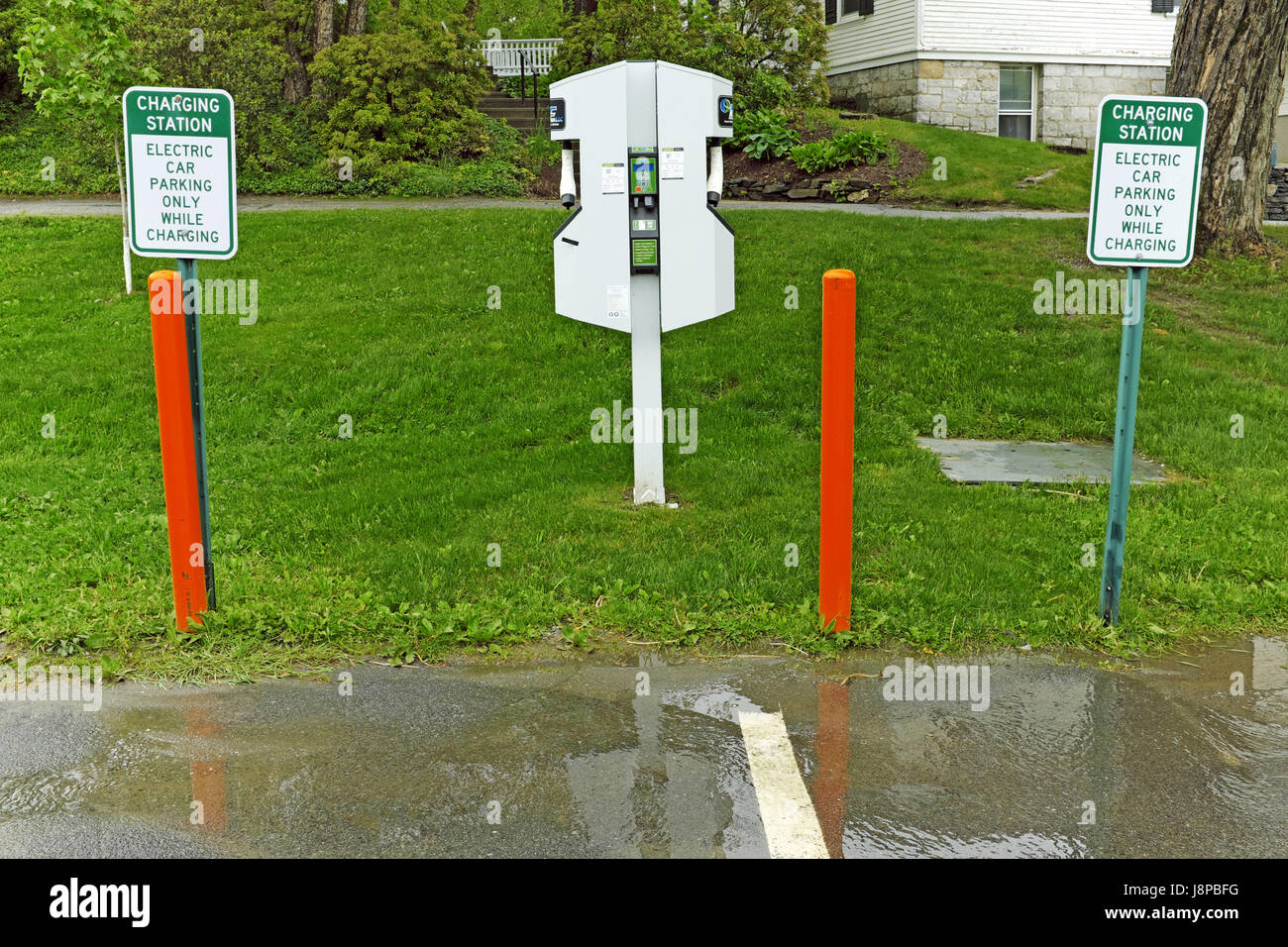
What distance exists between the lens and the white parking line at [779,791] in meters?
3.64

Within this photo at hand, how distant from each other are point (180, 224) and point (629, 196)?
252 centimetres

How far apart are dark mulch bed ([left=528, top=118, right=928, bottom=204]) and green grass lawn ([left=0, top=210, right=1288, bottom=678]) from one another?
3062 mm

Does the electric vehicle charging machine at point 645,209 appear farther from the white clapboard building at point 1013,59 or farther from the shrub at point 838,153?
the white clapboard building at point 1013,59

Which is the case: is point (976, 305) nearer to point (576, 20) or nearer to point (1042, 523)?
point (1042, 523)

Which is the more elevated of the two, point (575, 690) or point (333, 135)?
point (333, 135)

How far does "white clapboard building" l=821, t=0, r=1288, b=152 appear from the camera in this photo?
2184 centimetres

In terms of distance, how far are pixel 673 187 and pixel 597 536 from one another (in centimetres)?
201

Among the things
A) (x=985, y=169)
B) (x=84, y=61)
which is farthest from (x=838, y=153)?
(x=84, y=61)

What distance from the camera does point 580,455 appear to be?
7.97 metres

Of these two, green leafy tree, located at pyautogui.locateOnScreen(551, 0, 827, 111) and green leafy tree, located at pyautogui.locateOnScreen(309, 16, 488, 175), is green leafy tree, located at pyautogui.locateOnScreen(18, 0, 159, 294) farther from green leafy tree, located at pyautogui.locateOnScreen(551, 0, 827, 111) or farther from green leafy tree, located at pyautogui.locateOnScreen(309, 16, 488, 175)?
green leafy tree, located at pyautogui.locateOnScreen(551, 0, 827, 111)

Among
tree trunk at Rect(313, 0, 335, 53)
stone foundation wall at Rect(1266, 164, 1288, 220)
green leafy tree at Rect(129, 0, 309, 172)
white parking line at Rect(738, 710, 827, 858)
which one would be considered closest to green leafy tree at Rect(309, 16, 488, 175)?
green leafy tree at Rect(129, 0, 309, 172)

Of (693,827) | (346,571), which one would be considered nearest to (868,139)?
(346,571)

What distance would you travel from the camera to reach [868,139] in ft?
57.1
